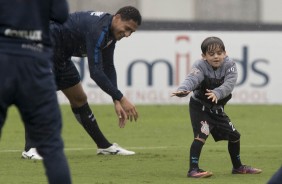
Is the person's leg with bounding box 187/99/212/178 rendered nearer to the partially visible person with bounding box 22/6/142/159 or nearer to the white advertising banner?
the partially visible person with bounding box 22/6/142/159

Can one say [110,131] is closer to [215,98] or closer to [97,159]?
[97,159]

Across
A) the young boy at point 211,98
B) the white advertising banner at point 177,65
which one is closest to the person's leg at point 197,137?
the young boy at point 211,98

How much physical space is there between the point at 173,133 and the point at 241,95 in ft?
16.3

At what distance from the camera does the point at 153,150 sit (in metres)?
13.3

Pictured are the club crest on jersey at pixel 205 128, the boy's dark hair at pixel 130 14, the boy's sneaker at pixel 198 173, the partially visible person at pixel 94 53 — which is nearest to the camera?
the boy's sneaker at pixel 198 173

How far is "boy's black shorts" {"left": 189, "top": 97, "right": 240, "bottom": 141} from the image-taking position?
10.6 m

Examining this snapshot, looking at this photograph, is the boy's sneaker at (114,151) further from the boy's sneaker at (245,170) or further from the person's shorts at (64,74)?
the boy's sneaker at (245,170)

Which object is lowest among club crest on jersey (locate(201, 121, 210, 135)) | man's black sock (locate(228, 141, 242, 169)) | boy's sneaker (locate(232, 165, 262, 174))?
boy's sneaker (locate(232, 165, 262, 174))

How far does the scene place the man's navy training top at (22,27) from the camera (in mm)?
7051

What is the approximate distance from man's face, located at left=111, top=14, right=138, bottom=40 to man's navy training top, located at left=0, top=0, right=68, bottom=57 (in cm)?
417

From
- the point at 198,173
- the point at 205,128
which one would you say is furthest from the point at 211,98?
the point at 198,173

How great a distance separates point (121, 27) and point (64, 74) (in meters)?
1.13

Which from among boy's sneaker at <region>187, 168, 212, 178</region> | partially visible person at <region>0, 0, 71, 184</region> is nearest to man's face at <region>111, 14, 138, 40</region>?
boy's sneaker at <region>187, 168, 212, 178</region>

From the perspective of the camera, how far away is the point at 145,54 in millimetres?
20734
